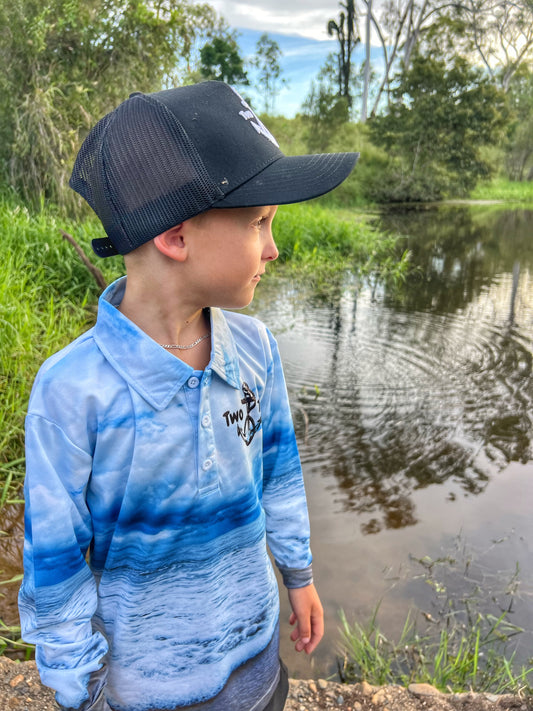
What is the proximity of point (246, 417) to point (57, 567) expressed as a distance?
39 cm

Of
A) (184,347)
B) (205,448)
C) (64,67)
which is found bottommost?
(205,448)

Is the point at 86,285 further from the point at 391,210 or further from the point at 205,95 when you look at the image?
the point at 391,210

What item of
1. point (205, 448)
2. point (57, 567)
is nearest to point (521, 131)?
point (205, 448)

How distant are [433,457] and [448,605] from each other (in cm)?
121

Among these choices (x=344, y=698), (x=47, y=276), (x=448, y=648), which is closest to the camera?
(x=344, y=698)

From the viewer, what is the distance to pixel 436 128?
66.2ft

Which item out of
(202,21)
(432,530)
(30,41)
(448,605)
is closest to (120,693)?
(448,605)

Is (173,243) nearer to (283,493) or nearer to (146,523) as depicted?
(146,523)

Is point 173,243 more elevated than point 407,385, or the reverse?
point 173,243

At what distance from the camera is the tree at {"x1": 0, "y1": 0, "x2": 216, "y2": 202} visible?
5.91 m

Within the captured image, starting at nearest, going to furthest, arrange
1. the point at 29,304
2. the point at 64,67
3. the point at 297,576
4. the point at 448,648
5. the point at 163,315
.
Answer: the point at 163,315 → the point at 297,576 → the point at 448,648 → the point at 29,304 → the point at 64,67

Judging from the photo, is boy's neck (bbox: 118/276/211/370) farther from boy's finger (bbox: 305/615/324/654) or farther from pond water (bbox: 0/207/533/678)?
pond water (bbox: 0/207/533/678)

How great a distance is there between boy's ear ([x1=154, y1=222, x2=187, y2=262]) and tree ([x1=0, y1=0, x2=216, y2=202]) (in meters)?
5.60

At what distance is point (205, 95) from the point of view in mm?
918
